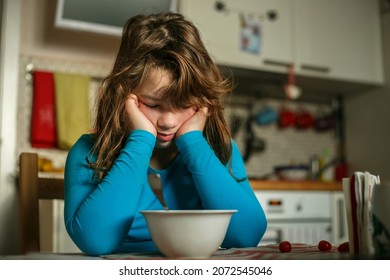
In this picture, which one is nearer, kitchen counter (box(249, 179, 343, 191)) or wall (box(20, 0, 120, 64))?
kitchen counter (box(249, 179, 343, 191))

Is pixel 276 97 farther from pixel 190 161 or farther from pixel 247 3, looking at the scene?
pixel 190 161

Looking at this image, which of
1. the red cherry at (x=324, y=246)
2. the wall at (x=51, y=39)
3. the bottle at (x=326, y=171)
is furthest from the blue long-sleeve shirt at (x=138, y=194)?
the bottle at (x=326, y=171)

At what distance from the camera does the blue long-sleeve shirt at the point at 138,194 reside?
542mm

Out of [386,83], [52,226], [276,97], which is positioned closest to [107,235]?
[52,226]

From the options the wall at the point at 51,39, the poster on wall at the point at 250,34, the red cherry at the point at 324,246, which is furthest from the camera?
the poster on wall at the point at 250,34

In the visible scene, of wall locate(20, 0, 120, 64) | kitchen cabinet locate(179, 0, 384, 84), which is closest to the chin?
kitchen cabinet locate(179, 0, 384, 84)

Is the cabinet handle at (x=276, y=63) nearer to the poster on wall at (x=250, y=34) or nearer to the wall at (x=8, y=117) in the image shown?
the poster on wall at (x=250, y=34)

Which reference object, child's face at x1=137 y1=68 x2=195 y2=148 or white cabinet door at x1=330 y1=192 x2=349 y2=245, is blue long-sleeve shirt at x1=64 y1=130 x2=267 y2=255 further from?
white cabinet door at x1=330 y1=192 x2=349 y2=245

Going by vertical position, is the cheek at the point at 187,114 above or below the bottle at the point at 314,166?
above

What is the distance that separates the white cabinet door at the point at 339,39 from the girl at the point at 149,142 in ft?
4.16

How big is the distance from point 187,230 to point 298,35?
1.57m

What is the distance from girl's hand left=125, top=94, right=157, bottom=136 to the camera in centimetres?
60

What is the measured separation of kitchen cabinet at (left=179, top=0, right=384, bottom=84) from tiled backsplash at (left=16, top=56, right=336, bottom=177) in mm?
211

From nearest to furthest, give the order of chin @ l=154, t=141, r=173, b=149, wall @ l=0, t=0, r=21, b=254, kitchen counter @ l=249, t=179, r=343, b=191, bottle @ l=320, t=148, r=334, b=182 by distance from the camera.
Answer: chin @ l=154, t=141, r=173, b=149
wall @ l=0, t=0, r=21, b=254
kitchen counter @ l=249, t=179, r=343, b=191
bottle @ l=320, t=148, r=334, b=182
